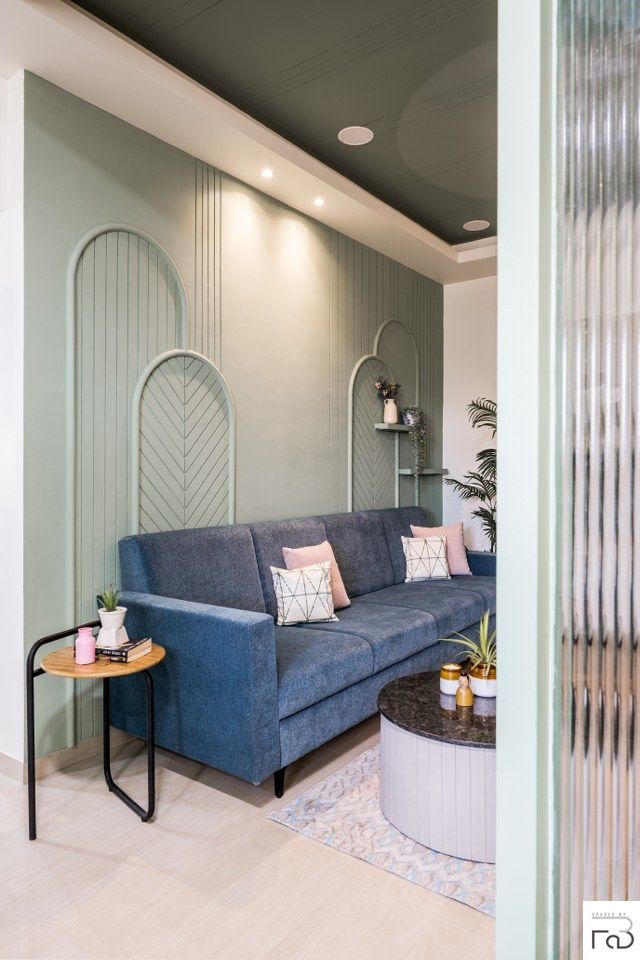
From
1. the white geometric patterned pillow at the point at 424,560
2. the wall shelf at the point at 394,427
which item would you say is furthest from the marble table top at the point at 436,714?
the wall shelf at the point at 394,427

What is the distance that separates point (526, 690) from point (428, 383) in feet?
15.5

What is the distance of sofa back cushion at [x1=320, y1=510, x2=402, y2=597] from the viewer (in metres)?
3.87

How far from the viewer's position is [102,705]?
2.73 metres

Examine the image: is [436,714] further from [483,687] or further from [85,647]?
[85,647]

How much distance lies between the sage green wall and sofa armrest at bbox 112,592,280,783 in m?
0.45

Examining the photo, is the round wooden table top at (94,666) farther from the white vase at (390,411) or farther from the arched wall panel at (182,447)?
the white vase at (390,411)

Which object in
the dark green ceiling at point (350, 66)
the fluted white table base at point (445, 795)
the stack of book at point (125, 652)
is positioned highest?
the dark green ceiling at point (350, 66)

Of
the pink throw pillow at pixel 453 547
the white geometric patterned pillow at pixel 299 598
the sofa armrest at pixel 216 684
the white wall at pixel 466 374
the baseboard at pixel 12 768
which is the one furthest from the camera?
the white wall at pixel 466 374

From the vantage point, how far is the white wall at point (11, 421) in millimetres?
2496

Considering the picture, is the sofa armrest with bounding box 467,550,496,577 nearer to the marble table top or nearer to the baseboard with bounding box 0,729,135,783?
the marble table top

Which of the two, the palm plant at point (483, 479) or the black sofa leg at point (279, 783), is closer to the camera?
the black sofa leg at point (279, 783)

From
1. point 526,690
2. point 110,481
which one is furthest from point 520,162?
point 110,481

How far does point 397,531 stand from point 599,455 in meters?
3.85

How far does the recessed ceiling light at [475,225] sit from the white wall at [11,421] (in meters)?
2.97
